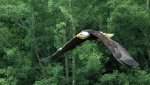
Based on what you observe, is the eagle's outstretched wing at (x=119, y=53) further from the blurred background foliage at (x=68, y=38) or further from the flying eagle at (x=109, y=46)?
the blurred background foliage at (x=68, y=38)

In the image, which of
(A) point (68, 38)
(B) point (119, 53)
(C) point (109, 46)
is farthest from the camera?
(A) point (68, 38)

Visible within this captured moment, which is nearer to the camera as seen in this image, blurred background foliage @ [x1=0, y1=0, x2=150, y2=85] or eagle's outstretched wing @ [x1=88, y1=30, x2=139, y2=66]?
eagle's outstretched wing @ [x1=88, y1=30, x2=139, y2=66]

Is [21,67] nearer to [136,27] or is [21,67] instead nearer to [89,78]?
[89,78]

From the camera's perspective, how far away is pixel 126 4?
19.0 m

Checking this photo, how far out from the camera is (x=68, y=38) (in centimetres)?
2094

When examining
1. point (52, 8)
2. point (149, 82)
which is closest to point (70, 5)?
point (52, 8)

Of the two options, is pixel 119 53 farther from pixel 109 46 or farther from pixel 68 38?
pixel 68 38

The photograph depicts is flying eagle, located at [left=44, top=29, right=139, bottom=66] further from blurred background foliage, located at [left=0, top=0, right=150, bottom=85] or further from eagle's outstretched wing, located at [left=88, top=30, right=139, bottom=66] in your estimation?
blurred background foliage, located at [left=0, top=0, right=150, bottom=85]

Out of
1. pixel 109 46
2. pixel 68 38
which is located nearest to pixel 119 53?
pixel 109 46

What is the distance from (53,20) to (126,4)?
13.2ft

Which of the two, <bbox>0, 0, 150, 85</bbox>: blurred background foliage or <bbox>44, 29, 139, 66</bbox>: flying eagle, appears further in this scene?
<bbox>0, 0, 150, 85</bbox>: blurred background foliage

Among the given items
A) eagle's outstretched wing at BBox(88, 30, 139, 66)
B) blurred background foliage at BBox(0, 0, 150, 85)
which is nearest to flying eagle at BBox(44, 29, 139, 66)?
eagle's outstretched wing at BBox(88, 30, 139, 66)

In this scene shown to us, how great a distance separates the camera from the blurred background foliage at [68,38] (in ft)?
63.4

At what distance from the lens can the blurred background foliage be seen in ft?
63.4
